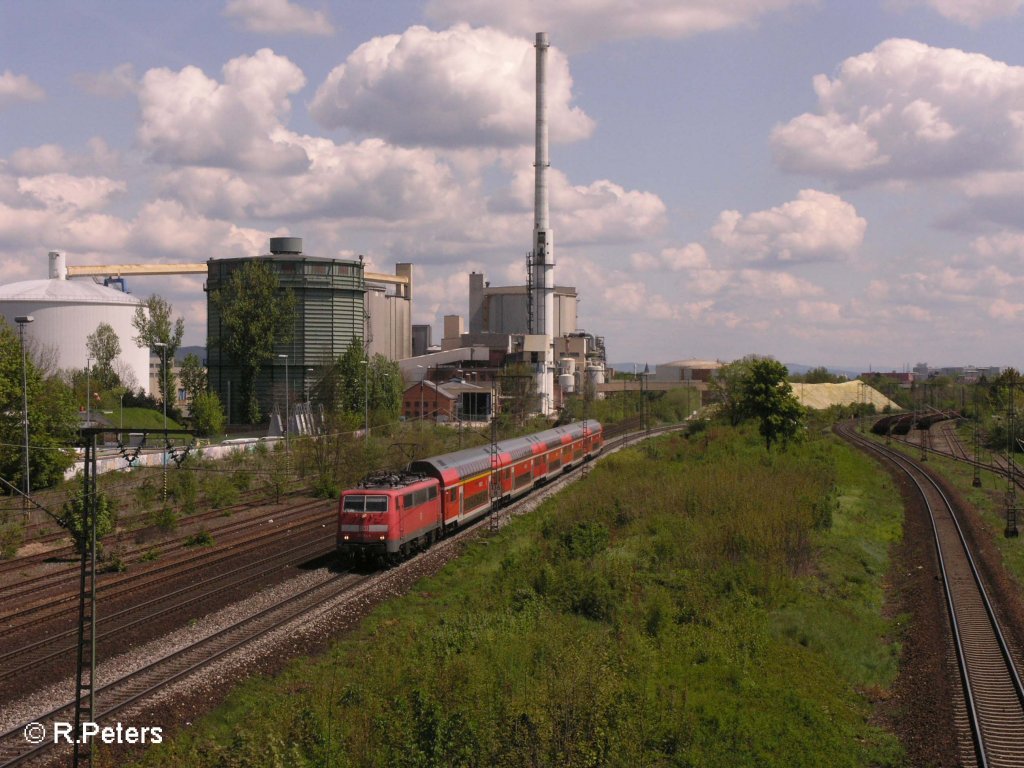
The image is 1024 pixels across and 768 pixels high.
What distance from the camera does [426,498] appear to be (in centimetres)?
3438

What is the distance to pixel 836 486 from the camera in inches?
2089

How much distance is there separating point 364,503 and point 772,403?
139 ft

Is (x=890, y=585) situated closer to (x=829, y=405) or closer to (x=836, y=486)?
(x=836, y=486)

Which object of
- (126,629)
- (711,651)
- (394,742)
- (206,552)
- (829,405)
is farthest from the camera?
(829,405)

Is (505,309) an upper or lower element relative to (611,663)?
upper

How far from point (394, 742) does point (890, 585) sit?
69.1ft

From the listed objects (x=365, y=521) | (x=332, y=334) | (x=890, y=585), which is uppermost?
(x=332, y=334)

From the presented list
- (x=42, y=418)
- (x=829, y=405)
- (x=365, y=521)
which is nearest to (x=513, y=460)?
(x=365, y=521)

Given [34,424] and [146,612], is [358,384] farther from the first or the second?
[146,612]

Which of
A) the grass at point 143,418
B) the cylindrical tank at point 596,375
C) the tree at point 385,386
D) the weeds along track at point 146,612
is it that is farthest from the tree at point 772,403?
the cylindrical tank at point 596,375

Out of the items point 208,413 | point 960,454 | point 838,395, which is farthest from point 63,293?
point 838,395

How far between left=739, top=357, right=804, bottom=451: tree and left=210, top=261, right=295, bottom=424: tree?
4860 centimetres

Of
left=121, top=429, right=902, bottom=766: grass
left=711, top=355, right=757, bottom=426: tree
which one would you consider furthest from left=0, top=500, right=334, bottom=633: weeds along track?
left=711, top=355, right=757, bottom=426: tree

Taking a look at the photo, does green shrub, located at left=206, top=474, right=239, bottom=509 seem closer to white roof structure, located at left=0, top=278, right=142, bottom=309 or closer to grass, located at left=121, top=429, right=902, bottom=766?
grass, located at left=121, top=429, right=902, bottom=766
